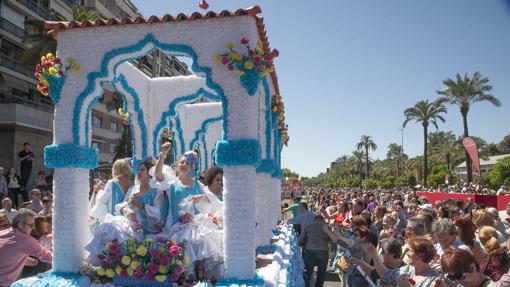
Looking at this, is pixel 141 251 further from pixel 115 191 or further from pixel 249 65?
pixel 249 65

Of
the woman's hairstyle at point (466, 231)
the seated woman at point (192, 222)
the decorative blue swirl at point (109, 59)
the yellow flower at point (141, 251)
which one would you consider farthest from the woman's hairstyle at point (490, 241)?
the decorative blue swirl at point (109, 59)

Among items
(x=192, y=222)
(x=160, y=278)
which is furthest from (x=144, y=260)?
(x=192, y=222)

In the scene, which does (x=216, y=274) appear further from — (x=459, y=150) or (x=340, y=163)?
(x=340, y=163)

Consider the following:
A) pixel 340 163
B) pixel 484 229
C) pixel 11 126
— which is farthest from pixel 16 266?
pixel 340 163

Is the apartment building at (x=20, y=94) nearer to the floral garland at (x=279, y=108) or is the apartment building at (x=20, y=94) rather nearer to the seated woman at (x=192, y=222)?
the floral garland at (x=279, y=108)

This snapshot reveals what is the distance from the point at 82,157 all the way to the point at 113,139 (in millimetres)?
30845

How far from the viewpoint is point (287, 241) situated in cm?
850

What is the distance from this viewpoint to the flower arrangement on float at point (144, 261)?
16.3 ft

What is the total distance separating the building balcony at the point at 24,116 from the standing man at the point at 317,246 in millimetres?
19007

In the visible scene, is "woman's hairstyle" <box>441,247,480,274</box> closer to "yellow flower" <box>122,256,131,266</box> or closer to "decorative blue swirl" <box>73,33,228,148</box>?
"yellow flower" <box>122,256,131,266</box>

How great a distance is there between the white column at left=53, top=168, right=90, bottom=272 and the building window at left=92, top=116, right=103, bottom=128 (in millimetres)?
28407

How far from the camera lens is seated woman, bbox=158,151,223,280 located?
523 cm

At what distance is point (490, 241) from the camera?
472 cm

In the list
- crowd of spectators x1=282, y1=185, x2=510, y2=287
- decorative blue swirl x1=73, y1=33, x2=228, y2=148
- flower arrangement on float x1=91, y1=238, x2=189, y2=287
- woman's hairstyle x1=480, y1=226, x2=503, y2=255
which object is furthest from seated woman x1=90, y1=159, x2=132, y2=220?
woman's hairstyle x1=480, y1=226, x2=503, y2=255
